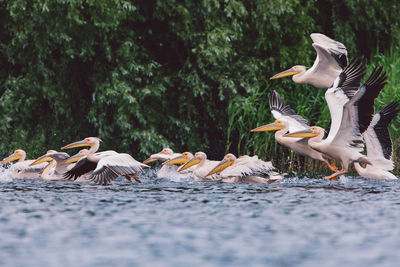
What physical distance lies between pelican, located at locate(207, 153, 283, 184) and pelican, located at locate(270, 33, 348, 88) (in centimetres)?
180

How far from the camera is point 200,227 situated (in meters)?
6.37

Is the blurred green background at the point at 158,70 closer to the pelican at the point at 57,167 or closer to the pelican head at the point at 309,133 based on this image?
the pelican head at the point at 309,133

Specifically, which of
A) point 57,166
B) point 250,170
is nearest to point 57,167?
point 57,166

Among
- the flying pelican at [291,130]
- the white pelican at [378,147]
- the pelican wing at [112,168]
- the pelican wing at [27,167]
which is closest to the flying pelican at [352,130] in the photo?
the flying pelican at [291,130]

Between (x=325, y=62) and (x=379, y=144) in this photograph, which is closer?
(x=379, y=144)

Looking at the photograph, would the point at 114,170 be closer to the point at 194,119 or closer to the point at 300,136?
the point at 300,136

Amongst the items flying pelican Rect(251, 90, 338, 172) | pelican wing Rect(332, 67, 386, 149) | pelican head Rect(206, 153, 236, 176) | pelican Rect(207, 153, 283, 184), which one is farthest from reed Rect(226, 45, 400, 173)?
pelican wing Rect(332, 67, 386, 149)

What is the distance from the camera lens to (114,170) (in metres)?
10.6

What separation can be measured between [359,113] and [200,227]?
14.8ft

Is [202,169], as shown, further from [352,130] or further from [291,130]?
[352,130]

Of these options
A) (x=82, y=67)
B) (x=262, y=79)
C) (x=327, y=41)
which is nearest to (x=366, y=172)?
(x=327, y=41)

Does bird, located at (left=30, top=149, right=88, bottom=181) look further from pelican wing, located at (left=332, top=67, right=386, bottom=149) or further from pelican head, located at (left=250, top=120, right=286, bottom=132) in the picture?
pelican wing, located at (left=332, top=67, right=386, bottom=149)

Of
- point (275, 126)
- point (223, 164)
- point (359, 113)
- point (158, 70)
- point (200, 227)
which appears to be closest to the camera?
point (200, 227)

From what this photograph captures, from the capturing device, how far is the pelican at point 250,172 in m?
11.1
